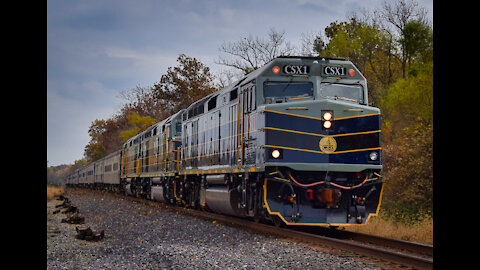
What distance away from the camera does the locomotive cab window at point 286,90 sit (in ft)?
32.7

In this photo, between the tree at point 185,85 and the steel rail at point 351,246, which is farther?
the tree at point 185,85

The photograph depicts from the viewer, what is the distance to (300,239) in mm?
9359

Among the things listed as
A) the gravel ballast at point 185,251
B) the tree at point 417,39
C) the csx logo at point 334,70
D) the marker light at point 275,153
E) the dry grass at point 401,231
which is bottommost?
the dry grass at point 401,231

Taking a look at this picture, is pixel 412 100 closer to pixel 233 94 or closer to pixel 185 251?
pixel 233 94

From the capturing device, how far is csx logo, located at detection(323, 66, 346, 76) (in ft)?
33.3

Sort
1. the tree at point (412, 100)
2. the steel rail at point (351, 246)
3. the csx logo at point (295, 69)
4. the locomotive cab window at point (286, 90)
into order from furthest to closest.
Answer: the tree at point (412, 100)
the csx logo at point (295, 69)
the locomotive cab window at point (286, 90)
the steel rail at point (351, 246)

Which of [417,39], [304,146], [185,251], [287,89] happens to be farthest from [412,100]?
[185,251]

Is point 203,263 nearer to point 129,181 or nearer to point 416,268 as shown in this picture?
point 416,268

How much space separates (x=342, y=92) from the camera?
33.4 ft

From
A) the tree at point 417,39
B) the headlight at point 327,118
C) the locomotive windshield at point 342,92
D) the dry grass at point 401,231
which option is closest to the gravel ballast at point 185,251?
the headlight at point 327,118

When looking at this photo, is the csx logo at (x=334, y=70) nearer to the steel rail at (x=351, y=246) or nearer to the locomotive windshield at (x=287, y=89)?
the locomotive windshield at (x=287, y=89)

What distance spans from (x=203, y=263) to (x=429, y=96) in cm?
1353

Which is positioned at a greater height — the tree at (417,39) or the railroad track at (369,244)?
the tree at (417,39)
